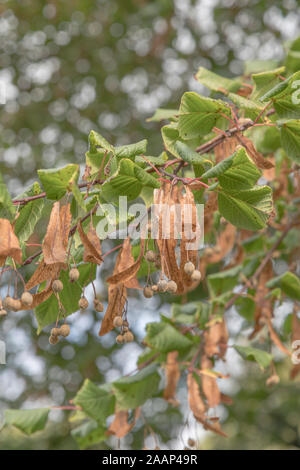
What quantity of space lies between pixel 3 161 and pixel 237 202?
2.85 m

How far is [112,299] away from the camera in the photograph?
3.24 ft

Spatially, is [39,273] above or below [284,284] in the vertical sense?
above

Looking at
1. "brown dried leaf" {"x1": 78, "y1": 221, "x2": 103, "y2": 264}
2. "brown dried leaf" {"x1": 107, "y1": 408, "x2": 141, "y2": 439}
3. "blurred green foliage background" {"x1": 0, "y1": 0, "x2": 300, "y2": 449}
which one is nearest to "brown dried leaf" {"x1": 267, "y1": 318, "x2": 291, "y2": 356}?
"brown dried leaf" {"x1": 107, "y1": 408, "x2": 141, "y2": 439}

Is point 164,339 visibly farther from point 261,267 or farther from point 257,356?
point 261,267

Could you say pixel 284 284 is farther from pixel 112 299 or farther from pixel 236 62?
pixel 236 62

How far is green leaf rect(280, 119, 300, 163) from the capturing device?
105cm

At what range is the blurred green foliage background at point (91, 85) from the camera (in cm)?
340

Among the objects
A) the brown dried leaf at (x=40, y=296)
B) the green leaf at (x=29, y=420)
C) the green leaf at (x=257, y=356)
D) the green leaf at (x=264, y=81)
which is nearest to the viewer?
the brown dried leaf at (x=40, y=296)

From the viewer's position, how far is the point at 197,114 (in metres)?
1.11

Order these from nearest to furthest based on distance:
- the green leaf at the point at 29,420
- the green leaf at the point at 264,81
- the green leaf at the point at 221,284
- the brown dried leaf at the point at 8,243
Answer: the brown dried leaf at the point at 8,243 < the green leaf at the point at 264,81 < the green leaf at the point at 29,420 < the green leaf at the point at 221,284

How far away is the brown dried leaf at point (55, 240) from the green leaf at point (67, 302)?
26cm

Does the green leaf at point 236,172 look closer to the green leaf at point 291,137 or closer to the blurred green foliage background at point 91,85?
the green leaf at point 291,137

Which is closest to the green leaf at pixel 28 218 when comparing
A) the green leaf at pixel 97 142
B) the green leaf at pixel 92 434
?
the green leaf at pixel 97 142

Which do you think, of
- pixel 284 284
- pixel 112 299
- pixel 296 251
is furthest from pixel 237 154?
pixel 296 251
